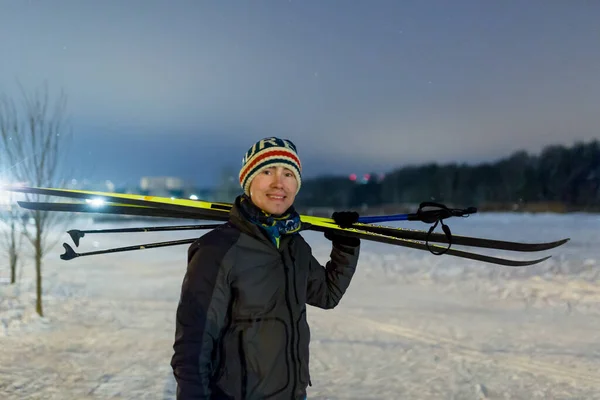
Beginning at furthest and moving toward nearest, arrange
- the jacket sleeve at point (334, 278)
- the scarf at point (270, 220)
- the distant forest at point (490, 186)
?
the distant forest at point (490, 186), the jacket sleeve at point (334, 278), the scarf at point (270, 220)

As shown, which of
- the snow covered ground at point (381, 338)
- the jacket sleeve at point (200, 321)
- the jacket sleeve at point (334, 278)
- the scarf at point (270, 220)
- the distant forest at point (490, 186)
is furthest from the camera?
the distant forest at point (490, 186)

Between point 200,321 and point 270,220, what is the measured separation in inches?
20.2

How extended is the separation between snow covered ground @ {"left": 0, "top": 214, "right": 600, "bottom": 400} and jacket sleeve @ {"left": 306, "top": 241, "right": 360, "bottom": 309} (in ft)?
8.44

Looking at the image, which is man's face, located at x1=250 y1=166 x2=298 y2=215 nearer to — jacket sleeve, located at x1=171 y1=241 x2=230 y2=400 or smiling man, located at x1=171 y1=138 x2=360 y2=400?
smiling man, located at x1=171 y1=138 x2=360 y2=400

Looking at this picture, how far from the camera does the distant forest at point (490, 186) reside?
5928 centimetres

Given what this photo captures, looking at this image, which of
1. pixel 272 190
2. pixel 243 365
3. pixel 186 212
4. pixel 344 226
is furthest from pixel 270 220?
pixel 186 212

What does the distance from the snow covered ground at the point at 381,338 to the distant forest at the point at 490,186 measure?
1725 inches

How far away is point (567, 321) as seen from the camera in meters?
7.64

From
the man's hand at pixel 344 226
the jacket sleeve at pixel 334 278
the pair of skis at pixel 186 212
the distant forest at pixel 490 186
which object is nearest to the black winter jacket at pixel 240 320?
the jacket sleeve at pixel 334 278

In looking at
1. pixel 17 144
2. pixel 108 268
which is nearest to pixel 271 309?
pixel 17 144

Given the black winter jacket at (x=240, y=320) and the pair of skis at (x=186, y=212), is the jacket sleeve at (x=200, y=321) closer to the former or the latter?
the black winter jacket at (x=240, y=320)

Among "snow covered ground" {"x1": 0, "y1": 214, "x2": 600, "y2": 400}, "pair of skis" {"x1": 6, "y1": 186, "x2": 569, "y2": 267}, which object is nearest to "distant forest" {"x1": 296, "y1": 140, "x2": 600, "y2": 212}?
"snow covered ground" {"x1": 0, "y1": 214, "x2": 600, "y2": 400}

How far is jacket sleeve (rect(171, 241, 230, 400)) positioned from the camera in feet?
5.91

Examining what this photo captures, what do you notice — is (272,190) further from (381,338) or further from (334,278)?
(381,338)
